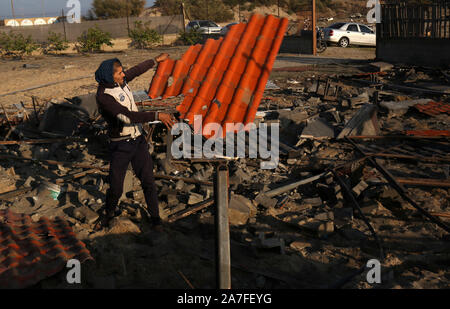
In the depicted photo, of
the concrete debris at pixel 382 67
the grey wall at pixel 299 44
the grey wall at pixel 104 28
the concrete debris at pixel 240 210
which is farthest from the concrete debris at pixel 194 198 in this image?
the grey wall at pixel 104 28

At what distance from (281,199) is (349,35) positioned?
63.7 feet

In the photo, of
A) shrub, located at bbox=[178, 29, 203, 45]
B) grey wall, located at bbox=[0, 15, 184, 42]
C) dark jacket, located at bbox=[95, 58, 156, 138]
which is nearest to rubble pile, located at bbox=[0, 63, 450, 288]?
dark jacket, located at bbox=[95, 58, 156, 138]

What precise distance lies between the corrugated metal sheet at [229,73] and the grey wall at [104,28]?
28719mm

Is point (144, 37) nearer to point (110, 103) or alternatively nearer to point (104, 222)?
point (104, 222)

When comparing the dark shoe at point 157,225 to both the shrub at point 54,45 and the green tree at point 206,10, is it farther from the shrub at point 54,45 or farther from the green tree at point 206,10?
the green tree at point 206,10

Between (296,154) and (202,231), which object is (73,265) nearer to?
(202,231)

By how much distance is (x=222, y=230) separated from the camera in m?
2.65

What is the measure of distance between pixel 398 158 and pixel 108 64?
4.79 metres

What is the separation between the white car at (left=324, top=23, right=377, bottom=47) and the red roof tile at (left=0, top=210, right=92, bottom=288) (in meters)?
20.4

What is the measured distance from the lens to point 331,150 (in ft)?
22.9

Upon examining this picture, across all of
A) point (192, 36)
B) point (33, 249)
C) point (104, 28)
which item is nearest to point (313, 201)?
point (33, 249)

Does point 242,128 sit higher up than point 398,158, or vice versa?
point 242,128

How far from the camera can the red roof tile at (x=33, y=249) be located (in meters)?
Result: 3.38

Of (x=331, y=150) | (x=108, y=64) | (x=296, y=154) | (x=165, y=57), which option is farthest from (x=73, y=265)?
(x=331, y=150)
